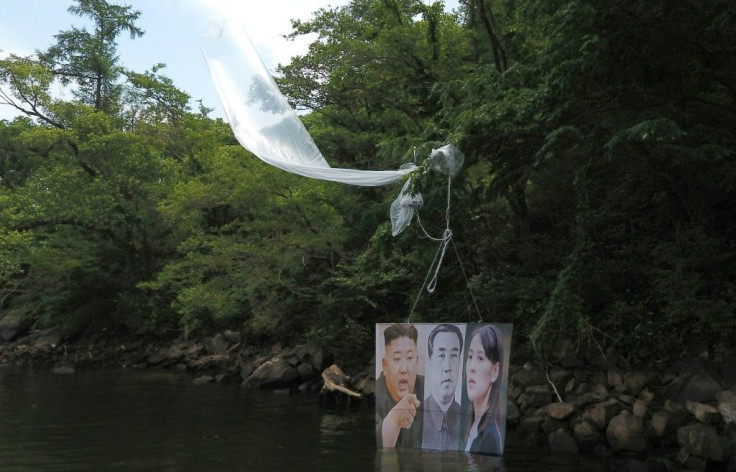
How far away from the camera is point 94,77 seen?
103ft

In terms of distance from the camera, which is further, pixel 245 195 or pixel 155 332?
pixel 155 332

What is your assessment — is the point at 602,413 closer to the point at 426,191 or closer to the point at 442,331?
the point at 442,331

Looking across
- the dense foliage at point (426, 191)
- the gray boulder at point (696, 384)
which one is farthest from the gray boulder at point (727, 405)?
the dense foliage at point (426, 191)

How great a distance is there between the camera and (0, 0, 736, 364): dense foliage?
9.27 meters

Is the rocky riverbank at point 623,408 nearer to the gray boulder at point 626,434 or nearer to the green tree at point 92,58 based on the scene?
the gray boulder at point 626,434

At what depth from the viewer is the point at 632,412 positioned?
9273 millimetres

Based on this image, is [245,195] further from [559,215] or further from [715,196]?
[715,196]

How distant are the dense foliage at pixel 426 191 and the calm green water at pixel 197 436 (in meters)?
2.47

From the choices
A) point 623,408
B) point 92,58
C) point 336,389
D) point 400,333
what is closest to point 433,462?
point 400,333

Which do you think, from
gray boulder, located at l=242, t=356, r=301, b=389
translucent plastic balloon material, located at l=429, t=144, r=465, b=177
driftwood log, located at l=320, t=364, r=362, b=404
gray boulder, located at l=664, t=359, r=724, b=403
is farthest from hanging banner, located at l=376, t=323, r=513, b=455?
gray boulder, located at l=242, t=356, r=301, b=389

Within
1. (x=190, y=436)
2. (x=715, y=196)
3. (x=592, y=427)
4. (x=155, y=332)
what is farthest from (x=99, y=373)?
(x=715, y=196)

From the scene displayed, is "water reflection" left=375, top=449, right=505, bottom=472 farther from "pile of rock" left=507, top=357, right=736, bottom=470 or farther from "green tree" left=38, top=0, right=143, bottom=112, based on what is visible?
"green tree" left=38, top=0, right=143, bottom=112

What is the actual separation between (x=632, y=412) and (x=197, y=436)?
6.29 meters

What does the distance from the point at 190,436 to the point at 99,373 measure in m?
10.8
